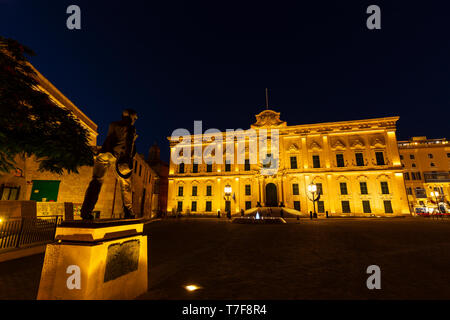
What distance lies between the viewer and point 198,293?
10.6 feet

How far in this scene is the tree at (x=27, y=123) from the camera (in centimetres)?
502

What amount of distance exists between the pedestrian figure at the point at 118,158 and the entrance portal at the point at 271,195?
25564mm

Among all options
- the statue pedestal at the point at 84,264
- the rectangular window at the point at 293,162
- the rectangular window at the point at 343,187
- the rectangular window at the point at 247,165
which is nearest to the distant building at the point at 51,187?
the statue pedestal at the point at 84,264

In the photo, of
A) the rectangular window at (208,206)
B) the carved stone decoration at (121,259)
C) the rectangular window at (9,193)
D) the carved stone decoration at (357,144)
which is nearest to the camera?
the carved stone decoration at (121,259)

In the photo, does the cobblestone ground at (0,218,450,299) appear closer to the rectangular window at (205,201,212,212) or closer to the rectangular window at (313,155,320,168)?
the rectangular window at (313,155,320,168)

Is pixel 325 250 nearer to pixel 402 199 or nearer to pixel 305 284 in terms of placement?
pixel 305 284

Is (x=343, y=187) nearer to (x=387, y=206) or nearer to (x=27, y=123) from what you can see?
(x=387, y=206)

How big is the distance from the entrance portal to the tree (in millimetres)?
24702

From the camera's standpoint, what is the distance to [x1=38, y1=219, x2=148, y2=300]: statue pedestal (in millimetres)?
2424

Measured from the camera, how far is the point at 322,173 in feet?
89.2

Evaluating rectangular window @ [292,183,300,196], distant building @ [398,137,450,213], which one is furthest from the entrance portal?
distant building @ [398,137,450,213]

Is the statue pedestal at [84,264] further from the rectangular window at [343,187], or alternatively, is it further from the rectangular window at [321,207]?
the rectangular window at [343,187]

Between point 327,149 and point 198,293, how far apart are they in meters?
29.1

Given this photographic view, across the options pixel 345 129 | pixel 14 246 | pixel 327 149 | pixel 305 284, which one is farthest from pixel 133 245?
pixel 345 129
